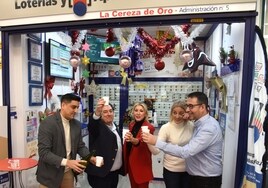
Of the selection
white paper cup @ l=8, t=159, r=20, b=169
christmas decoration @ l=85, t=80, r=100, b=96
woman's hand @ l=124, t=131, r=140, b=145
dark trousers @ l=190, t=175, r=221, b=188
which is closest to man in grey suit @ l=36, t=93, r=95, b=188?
white paper cup @ l=8, t=159, r=20, b=169

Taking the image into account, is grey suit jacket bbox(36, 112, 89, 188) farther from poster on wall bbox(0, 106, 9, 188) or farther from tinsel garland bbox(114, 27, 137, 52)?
tinsel garland bbox(114, 27, 137, 52)

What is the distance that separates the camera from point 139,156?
7.86 ft

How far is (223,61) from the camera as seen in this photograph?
3.01 metres

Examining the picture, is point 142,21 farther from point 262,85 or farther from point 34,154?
point 34,154

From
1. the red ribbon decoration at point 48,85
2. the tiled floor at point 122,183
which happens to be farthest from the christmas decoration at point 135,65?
the tiled floor at point 122,183

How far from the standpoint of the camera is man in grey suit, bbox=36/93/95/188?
2.08 meters

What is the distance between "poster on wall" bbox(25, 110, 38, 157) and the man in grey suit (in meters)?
0.78

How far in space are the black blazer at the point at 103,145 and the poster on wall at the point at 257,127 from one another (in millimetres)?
1205

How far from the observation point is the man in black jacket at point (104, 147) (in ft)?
7.72

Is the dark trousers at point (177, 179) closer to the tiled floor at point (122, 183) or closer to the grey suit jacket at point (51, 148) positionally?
the grey suit jacket at point (51, 148)

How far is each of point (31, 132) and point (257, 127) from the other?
101 inches

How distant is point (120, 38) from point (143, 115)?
1.03 meters

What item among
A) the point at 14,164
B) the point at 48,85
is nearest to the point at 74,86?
the point at 48,85

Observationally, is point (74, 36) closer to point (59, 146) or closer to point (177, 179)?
point (59, 146)
